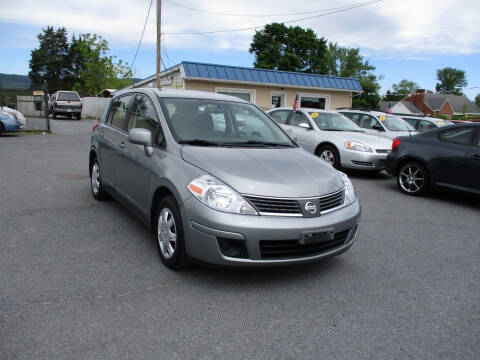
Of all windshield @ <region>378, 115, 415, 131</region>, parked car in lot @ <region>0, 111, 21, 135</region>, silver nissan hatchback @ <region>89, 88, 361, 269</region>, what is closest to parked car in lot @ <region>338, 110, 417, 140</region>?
windshield @ <region>378, 115, 415, 131</region>

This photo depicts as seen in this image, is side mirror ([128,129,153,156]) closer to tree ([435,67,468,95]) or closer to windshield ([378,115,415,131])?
windshield ([378,115,415,131])

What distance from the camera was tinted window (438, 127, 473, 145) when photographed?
6.75 meters

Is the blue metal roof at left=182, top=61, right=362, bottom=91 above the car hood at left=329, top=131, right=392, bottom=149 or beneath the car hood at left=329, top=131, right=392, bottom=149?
above

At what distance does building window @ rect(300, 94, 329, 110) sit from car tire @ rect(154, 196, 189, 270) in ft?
67.0

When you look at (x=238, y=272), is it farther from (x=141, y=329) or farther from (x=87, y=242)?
(x=87, y=242)

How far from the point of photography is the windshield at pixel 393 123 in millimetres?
12384

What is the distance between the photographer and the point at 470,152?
6.56 m

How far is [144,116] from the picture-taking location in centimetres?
448

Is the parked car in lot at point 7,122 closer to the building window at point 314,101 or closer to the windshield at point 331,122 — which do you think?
the windshield at point 331,122

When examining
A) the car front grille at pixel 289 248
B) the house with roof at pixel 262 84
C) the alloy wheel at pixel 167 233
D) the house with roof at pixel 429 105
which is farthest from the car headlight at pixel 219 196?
the house with roof at pixel 429 105

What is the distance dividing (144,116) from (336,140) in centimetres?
578

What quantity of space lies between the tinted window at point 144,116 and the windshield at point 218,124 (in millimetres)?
159

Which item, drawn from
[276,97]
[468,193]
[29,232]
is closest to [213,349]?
[29,232]

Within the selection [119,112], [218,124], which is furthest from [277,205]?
[119,112]
